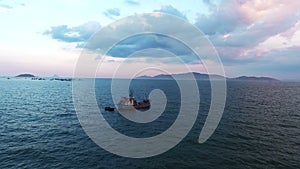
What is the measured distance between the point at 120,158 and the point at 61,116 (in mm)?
40938

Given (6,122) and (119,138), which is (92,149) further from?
(6,122)

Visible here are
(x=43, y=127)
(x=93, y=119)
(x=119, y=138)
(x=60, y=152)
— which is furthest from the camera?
(x=93, y=119)

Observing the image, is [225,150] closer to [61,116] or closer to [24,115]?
[61,116]

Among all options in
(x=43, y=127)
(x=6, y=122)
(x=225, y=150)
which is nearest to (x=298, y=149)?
(x=225, y=150)

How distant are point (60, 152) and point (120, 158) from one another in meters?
11.3

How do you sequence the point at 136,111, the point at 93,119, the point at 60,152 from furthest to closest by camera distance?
1. the point at 136,111
2. the point at 93,119
3. the point at 60,152

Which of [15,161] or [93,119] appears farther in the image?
[93,119]

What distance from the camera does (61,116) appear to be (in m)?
66.8

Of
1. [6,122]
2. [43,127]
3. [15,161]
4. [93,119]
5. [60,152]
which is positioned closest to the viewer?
[15,161]

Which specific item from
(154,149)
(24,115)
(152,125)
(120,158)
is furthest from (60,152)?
(24,115)

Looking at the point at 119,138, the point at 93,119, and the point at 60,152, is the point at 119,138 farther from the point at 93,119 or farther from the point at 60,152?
the point at 93,119

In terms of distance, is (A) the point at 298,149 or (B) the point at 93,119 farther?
(B) the point at 93,119

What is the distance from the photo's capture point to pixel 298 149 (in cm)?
3769

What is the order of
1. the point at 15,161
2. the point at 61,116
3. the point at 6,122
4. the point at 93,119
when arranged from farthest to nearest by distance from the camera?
1. the point at 61,116
2. the point at 93,119
3. the point at 6,122
4. the point at 15,161
